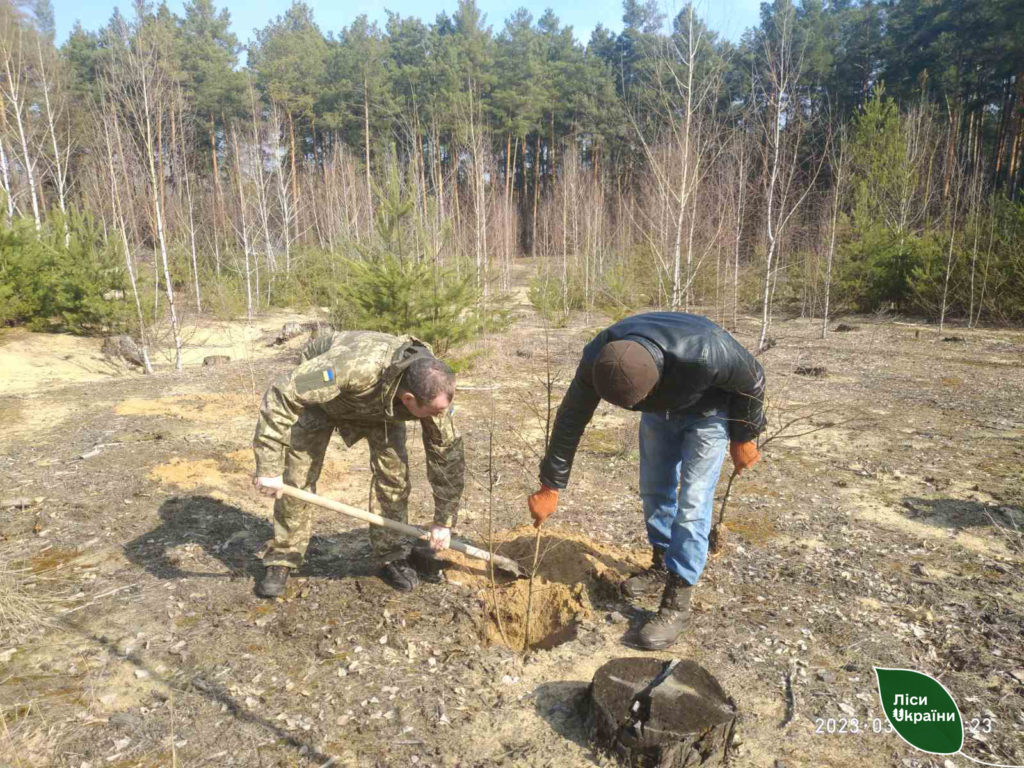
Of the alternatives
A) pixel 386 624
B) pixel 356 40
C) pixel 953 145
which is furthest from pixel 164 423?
pixel 356 40

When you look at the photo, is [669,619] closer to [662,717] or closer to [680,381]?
[662,717]

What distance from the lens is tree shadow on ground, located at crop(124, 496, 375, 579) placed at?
3.25 meters

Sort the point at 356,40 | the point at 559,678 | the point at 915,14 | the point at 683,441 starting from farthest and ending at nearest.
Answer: the point at 356,40 < the point at 915,14 < the point at 683,441 < the point at 559,678

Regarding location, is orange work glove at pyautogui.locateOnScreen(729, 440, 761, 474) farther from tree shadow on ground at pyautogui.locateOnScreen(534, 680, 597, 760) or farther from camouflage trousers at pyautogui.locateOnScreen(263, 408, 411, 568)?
camouflage trousers at pyautogui.locateOnScreen(263, 408, 411, 568)

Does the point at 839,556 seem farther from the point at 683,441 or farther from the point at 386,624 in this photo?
the point at 386,624

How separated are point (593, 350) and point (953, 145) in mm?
21234

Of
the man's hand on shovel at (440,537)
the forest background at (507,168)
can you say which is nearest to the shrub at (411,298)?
the forest background at (507,168)

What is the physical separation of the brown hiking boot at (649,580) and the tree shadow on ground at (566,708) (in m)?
0.65

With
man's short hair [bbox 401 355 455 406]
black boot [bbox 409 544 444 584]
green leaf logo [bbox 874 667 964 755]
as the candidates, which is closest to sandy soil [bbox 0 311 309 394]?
black boot [bbox 409 544 444 584]

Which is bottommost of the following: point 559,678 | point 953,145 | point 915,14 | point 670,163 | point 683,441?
Answer: point 559,678

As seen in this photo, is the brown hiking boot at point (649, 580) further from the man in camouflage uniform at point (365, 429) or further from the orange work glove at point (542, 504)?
the man in camouflage uniform at point (365, 429)

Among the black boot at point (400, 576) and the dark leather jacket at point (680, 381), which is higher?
the dark leather jacket at point (680, 381)

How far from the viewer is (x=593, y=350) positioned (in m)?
2.52

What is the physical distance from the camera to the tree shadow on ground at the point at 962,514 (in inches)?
148
